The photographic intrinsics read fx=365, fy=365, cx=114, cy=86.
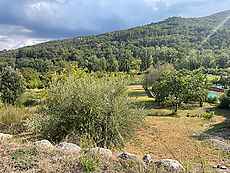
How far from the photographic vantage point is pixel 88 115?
1165cm

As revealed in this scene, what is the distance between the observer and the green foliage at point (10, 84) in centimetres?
3294

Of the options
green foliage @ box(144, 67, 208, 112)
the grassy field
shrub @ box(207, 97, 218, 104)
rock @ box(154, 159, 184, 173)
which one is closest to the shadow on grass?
the grassy field

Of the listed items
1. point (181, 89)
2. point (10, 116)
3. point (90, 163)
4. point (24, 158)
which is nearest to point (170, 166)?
point (90, 163)

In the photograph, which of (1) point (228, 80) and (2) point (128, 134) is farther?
(1) point (228, 80)

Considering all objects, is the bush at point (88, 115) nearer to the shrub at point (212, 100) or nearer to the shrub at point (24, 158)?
the shrub at point (24, 158)

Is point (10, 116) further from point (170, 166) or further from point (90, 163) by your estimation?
point (170, 166)

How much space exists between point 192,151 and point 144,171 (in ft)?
23.2

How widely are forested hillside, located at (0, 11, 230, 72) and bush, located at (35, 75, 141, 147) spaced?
47.8 m

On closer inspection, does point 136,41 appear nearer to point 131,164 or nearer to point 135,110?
point 135,110

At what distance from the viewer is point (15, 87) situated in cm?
3350

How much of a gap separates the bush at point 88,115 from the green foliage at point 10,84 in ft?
70.4

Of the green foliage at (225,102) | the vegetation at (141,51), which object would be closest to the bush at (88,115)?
the green foliage at (225,102)

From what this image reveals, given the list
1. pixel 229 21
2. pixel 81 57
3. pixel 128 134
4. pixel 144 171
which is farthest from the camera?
pixel 229 21

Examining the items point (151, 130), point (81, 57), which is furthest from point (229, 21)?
point (151, 130)
